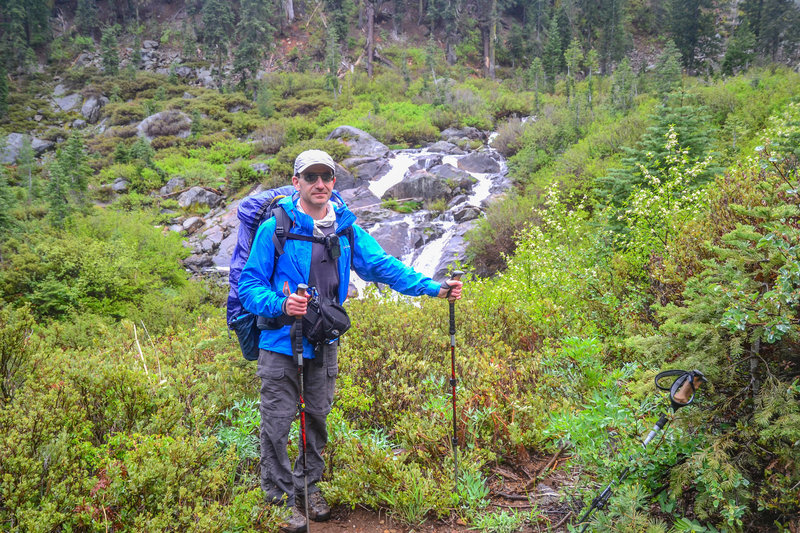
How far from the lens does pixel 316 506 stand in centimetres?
319

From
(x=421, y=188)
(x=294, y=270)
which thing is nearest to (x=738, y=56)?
(x=421, y=188)

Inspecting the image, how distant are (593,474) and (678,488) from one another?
78cm

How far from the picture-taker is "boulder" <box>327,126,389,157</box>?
24.9 m

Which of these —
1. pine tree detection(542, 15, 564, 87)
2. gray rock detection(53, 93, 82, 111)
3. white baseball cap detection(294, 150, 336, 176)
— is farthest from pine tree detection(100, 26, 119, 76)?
white baseball cap detection(294, 150, 336, 176)

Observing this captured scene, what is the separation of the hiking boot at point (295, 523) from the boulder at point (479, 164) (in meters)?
20.9

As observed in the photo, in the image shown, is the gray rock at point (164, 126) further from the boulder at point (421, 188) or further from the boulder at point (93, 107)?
the boulder at point (421, 188)

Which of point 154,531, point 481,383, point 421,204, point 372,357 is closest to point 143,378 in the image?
point 154,531

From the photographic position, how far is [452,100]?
107ft

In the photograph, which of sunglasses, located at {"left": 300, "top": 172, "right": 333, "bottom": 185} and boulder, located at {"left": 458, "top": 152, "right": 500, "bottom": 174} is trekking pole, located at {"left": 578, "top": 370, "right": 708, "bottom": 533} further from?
boulder, located at {"left": 458, "top": 152, "right": 500, "bottom": 174}

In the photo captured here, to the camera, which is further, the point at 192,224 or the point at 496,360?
the point at 192,224

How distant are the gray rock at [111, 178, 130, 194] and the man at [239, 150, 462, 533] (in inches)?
929

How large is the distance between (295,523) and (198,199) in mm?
21242

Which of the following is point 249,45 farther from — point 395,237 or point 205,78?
point 395,237

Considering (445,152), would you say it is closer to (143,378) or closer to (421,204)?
(421,204)
